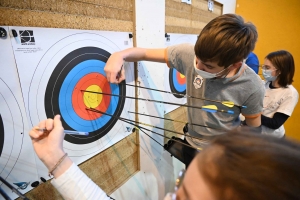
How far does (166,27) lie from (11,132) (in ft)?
3.25

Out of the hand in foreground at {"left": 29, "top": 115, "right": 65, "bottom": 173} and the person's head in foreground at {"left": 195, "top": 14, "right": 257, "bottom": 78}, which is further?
the person's head in foreground at {"left": 195, "top": 14, "right": 257, "bottom": 78}

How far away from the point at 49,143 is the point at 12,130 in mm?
162

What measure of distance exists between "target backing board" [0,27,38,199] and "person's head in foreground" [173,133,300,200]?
1.67ft

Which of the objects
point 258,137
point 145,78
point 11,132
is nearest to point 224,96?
point 145,78

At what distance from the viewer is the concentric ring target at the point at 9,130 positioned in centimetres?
50

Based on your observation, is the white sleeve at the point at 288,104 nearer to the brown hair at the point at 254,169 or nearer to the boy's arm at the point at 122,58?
the boy's arm at the point at 122,58

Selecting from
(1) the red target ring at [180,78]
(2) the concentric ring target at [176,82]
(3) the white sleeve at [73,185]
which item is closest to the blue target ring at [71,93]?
(3) the white sleeve at [73,185]

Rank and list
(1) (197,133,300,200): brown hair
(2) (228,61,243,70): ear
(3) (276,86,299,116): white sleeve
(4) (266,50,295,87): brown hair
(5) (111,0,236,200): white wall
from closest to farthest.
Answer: (1) (197,133,300,200): brown hair
(2) (228,61,243,70): ear
(5) (111,0,236,200): white wall
(3) (276,86,299,116): white sleeve
(4) (266,50,295,87): brown hair

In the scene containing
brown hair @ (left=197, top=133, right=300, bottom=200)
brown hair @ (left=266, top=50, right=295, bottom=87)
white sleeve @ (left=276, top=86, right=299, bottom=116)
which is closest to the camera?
brown hair @ (left=197, top=133, right=300, bottom=200)

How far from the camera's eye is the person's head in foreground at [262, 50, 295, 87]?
132 centimetres

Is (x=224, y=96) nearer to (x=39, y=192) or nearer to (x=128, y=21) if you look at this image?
(x=128, y=21)

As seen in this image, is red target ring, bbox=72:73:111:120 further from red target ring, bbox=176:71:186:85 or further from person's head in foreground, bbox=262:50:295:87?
person's head in foreground, bbox=262:50:295:87

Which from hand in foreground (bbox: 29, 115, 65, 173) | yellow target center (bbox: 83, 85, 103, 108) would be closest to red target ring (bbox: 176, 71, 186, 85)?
yellow target center (bbox: 83, 85, 103, 108)

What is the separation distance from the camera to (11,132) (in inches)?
20.6
